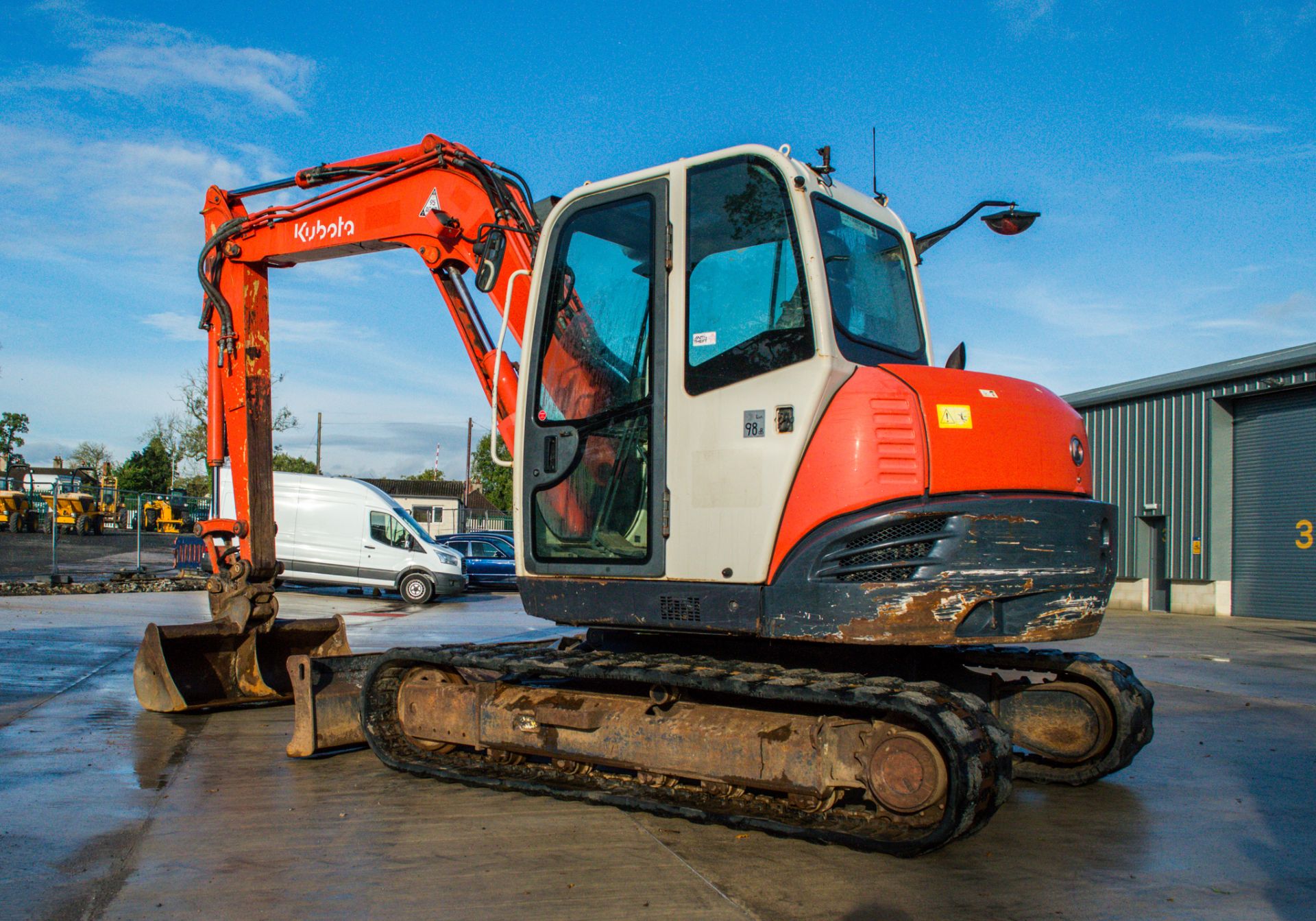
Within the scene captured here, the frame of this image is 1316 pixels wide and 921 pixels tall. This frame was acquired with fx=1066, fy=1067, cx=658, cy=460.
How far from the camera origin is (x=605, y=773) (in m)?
5.74

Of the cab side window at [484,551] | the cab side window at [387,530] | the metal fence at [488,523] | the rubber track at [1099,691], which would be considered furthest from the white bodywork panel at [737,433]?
the metal fence at [488,523]

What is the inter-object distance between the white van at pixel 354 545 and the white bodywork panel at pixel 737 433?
18429 millimetres

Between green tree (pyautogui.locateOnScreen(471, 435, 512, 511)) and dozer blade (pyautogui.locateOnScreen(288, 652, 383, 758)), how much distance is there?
2442 inches

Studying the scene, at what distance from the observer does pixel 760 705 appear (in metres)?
5.20

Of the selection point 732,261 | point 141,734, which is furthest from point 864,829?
point 141,734

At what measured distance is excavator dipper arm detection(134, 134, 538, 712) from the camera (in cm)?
722

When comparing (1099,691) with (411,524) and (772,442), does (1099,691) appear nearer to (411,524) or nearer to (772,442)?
(772,442)

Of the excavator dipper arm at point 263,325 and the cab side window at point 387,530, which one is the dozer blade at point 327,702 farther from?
the cab side window at point 387,530

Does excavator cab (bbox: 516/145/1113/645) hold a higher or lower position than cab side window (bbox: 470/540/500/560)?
higher

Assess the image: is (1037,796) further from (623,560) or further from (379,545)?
(379,545)

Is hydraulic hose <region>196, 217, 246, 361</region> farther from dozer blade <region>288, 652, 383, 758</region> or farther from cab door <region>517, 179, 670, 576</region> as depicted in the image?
cab door <region>517, 179, 670, 576</region>

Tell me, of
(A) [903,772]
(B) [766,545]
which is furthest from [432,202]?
(A) [903,772]

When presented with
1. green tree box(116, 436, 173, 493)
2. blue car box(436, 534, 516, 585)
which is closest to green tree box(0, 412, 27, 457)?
green tree box(116, 436, 173, 493)

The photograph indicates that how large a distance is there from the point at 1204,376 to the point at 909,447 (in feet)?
70.6
